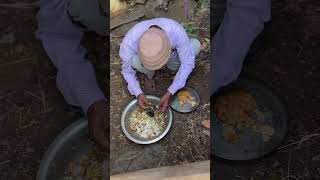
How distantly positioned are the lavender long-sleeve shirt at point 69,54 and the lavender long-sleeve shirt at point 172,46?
128 millimetres

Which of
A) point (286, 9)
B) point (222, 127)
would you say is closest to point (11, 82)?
point (222, 127)

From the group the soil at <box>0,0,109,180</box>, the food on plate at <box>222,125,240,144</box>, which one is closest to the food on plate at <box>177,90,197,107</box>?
the food on plate at <box>222,125,240,144</box>

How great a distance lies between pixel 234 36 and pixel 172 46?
0.51 ft

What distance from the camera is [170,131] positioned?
1.37 metres

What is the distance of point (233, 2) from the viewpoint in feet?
4.27

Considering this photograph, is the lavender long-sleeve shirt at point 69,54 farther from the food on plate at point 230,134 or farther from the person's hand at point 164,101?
the food on plate at point 230,134

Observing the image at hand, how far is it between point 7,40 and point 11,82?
0.12m

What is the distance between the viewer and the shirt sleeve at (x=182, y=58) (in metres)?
1.25

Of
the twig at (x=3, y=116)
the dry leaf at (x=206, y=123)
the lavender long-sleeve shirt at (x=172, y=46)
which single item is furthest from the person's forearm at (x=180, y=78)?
the twig at (x=3, y=116)

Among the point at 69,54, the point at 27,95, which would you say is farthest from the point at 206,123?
the point at 27,95

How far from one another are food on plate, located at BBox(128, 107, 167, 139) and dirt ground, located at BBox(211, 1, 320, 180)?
0.20 metres

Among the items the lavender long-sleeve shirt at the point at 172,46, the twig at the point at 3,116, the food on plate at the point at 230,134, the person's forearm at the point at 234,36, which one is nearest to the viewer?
the lavender long-sleeve shirt at the point at 172,46

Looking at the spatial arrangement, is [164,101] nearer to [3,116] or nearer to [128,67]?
[128,67]

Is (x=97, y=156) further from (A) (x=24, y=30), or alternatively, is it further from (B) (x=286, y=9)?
(B) (x=286, y=9)
